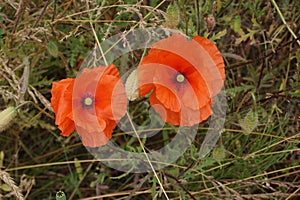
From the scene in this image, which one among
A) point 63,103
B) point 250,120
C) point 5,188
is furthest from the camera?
point 5,188

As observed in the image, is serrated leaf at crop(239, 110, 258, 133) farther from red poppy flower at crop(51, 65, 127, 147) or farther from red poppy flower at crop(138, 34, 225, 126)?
red poppy flower at crop(51, 65, 127, 147)

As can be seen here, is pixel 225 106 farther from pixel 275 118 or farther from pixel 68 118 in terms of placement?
pixel 68 118

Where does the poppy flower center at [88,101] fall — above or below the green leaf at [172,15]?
below

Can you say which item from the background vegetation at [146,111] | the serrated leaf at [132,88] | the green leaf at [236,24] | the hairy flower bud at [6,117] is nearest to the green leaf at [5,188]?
the background vegetation at [146,111]

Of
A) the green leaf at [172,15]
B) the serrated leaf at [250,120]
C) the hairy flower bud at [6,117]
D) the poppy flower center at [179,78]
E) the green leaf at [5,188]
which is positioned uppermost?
the green leaf at [172,15]

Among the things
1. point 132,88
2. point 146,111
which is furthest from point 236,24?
point 132,88

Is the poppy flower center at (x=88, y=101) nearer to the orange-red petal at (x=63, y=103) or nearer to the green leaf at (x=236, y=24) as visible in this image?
the orange-red petal at (x=63, y=103)

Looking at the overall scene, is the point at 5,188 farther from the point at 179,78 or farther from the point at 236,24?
the point at 236,24

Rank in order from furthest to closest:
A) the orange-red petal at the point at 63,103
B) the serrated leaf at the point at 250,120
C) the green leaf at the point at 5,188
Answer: the green leaf at the point at 5,188 < the serrated leaf at the point at 250,120 < the orange-red petal at the point at 63,103
